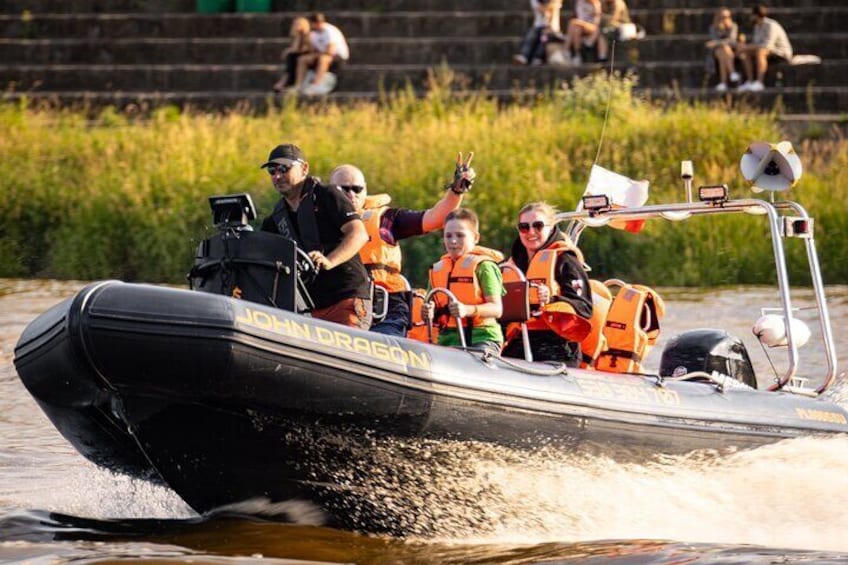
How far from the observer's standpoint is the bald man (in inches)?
302

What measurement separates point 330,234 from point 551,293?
0.97 meters

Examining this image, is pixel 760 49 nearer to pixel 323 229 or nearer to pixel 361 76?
pixel 361 76

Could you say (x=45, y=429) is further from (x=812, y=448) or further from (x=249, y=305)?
(x=812, y=448)

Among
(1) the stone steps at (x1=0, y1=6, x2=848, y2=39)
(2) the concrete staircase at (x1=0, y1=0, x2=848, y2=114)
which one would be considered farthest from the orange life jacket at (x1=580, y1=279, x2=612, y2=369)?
(1) the stone steps at (x1=0, y1=6, x2=848, y2=39)

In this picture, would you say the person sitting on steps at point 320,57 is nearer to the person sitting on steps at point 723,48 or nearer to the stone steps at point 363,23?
the stone steps at point 363,23

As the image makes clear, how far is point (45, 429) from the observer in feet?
29.9

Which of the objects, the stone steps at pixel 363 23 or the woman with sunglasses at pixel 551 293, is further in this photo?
the stone steps at pixel 363 23

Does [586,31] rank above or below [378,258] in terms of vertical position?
above

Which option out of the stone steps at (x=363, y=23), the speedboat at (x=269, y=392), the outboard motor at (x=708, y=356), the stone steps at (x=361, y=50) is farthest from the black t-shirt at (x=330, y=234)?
the stone steps at (x=363, y=23)

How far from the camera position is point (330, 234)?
7105 mm

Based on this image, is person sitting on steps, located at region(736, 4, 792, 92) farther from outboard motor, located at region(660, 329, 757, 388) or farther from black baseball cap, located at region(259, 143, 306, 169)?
black baseball cap, located at region(259, 143, 306, 169)

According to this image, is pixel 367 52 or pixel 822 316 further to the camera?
pixel 367 52

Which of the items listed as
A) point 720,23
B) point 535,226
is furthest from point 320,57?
point 535,226

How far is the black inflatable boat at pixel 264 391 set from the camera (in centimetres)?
611
